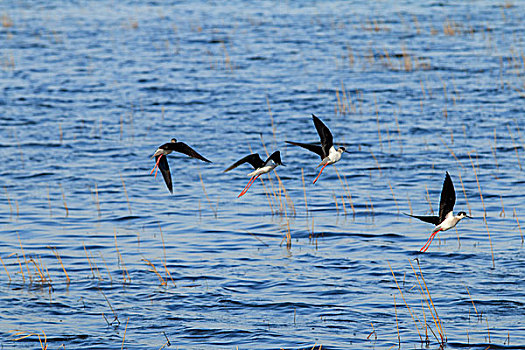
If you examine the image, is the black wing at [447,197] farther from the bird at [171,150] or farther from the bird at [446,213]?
the bird at [171,150]

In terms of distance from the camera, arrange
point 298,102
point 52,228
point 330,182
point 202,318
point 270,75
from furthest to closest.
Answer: point 270,75
point 298,102
point 330,182
point 52,228
point 202,318

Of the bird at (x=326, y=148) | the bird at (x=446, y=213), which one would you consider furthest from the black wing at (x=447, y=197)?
the bird at (x=326, y=148)

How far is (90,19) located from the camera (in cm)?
4225

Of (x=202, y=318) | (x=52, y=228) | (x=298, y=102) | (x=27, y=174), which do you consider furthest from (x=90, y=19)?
(x=202, y=318)

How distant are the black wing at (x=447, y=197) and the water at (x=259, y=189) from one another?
6.49 feet

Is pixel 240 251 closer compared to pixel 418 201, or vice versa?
pixel 240 251

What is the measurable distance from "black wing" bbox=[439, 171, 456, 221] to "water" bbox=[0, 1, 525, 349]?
1.98 m

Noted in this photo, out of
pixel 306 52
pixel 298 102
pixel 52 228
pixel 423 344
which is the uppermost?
pixel 306 52

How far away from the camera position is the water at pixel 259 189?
1140 centimetres

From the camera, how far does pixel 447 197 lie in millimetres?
8828

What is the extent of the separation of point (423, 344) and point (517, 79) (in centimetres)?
1768

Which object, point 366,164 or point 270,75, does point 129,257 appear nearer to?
point 366,164

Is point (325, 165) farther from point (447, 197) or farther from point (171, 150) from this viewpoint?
point (171, 150)

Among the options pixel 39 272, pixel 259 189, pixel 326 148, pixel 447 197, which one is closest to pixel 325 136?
pixel 326 148
